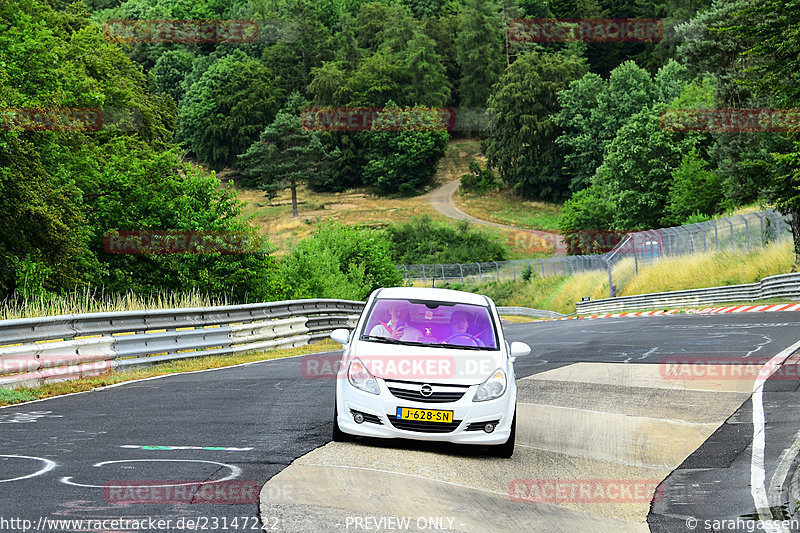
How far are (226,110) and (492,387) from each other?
452 ft

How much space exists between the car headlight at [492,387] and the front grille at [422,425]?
13.2 inches

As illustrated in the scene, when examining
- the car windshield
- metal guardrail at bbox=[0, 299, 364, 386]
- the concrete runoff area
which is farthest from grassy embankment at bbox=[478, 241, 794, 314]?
the car windshield

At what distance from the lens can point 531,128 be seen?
4557 inches

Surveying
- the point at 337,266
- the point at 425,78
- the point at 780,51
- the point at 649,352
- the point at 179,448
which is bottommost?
the point at 337,266

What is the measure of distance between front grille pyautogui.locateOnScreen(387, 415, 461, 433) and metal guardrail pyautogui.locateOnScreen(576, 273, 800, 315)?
28024 millimetres

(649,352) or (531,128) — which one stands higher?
(531,128)

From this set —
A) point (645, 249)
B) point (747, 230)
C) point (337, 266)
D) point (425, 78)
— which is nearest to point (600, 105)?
point (425, 78)

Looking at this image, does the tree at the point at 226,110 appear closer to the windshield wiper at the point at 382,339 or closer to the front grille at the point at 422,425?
the windshield wiper at the point at 382,339

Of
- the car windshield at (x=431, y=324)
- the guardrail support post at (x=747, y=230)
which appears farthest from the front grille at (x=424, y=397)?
the guardrail support post at (x=747, y=230)

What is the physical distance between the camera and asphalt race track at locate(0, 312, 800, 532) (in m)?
6.41

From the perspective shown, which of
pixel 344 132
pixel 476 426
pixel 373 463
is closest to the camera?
pixel 373 463

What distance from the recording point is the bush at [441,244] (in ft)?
303

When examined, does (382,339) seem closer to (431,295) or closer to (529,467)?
(431,295)

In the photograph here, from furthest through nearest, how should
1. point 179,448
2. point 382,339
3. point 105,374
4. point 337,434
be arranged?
point 105,374 → point 382,339 → point 337,434 → point 179,448
